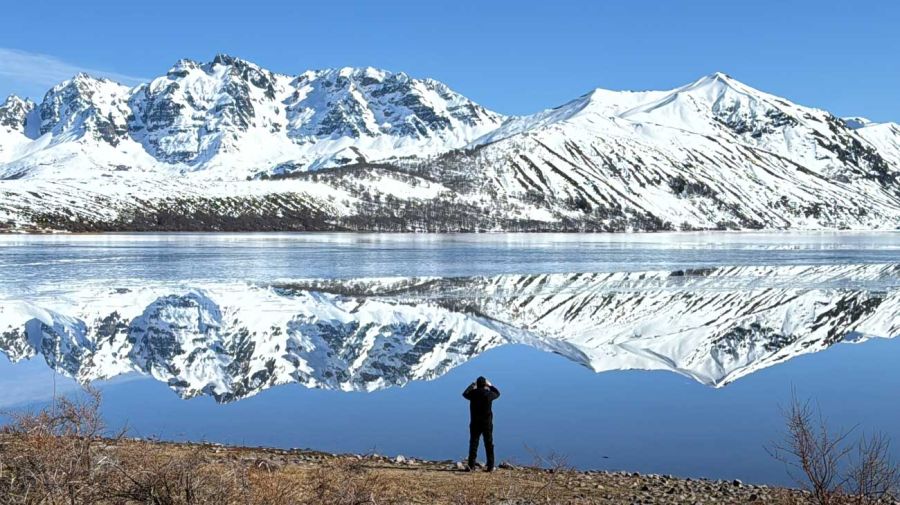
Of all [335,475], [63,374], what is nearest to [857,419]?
[335,475]

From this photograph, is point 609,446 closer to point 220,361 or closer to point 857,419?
point 857,419

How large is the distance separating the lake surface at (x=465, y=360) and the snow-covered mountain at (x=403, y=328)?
147 mm

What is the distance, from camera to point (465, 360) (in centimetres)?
3347

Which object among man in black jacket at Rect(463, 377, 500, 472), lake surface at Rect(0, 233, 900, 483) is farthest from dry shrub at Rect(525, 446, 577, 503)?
man in black jacket at Rect(463, 377, 500, 472)

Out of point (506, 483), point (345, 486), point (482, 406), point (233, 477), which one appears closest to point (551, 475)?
point (506, 483)

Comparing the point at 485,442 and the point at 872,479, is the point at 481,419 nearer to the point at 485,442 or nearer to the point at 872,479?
the point at 485,442

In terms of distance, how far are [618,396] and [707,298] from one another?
27.5 m

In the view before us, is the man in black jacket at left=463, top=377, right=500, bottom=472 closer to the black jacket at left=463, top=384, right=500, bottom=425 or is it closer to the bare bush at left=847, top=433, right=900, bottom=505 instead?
the black jacket at left=463, top=384, right=500, bottom=425

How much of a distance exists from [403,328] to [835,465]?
2409 centimetres

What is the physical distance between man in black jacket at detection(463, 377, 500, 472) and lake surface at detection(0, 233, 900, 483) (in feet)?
6.33

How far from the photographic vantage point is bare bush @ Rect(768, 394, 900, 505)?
14.8 m

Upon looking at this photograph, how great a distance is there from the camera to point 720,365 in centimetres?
3250

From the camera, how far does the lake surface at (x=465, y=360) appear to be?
74.9 ft

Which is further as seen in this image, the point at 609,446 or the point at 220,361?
the point at 220,361
